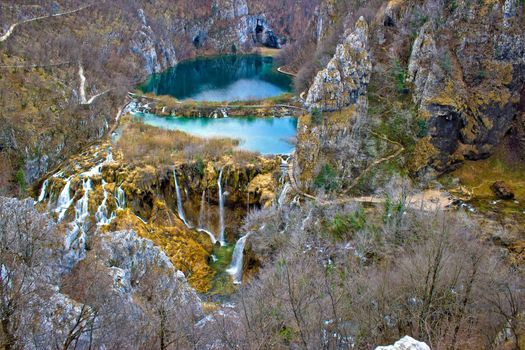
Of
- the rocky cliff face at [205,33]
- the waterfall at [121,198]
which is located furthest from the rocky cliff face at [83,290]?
the rocky cliff face at [205,33]

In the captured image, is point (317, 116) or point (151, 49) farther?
point (151, 49)

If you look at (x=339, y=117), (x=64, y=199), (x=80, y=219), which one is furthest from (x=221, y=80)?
(x=80, y=219)

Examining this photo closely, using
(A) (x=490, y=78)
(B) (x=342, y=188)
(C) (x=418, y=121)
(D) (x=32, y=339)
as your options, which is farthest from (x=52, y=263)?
(A) (x=490, y=78)

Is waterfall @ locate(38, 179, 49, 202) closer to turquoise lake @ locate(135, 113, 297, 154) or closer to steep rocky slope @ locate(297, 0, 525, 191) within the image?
turquoise lake @ locate(135, 113, 297, 154)

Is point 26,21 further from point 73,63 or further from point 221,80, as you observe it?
point 221,80

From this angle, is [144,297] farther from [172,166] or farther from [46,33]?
[46,33]

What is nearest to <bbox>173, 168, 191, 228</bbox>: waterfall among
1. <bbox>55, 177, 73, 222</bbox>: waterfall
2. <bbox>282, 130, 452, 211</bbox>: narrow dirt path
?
<bbox>55, 177, 73, 222</bbox>: waterfall

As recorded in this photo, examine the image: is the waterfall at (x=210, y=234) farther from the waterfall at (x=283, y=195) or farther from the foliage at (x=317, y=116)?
the foliage at (x=317, y=116)
